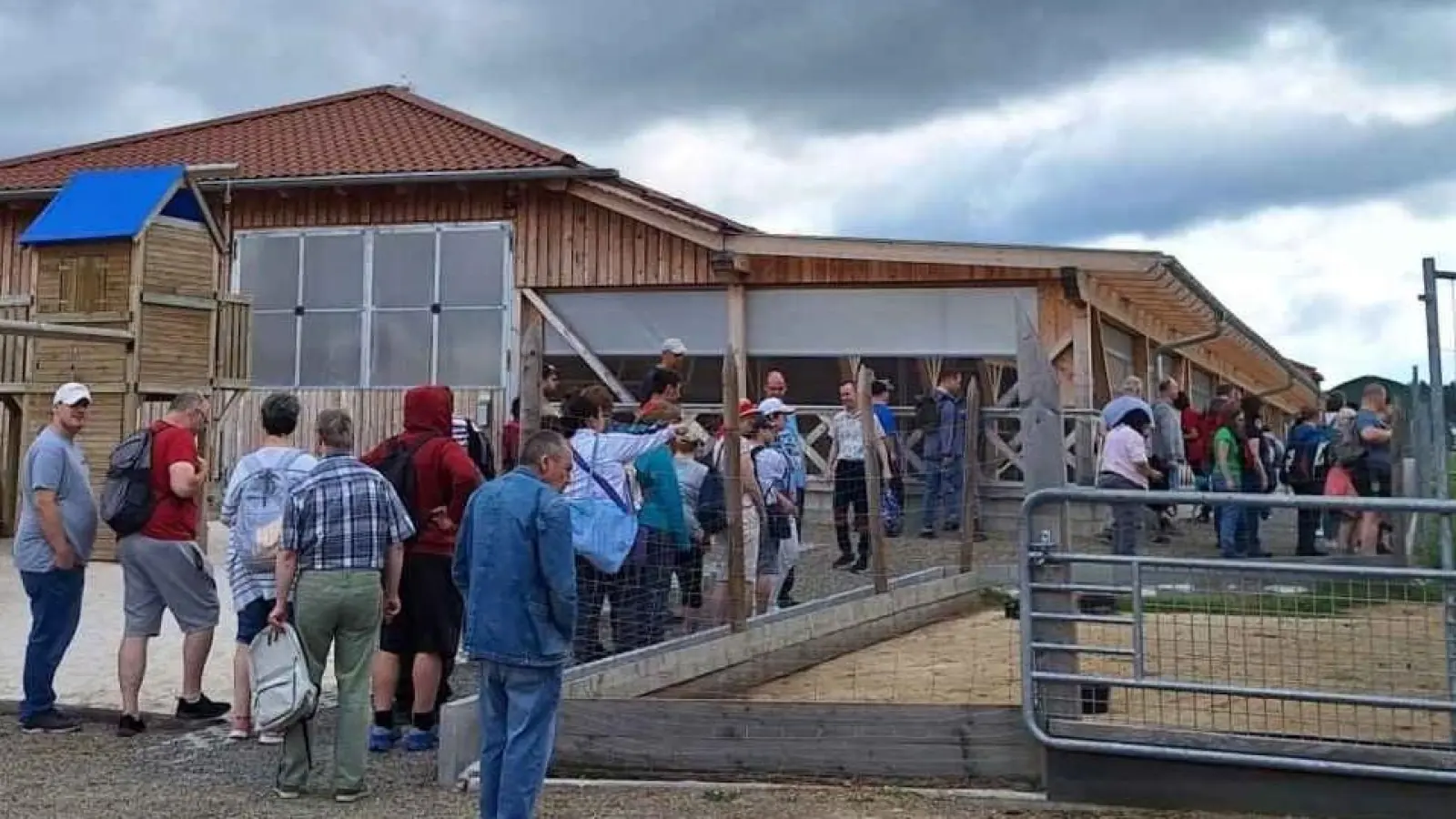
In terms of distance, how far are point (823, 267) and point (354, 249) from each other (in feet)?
20.0

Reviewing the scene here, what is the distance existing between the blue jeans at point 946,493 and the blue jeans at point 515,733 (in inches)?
255

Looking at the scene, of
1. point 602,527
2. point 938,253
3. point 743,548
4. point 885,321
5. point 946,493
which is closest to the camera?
point 602,527

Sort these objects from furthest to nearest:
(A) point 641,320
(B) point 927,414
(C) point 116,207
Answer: (A) point 641,320, (B) point 927,414, (C) point 116,207

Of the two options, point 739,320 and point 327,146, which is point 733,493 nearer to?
point 739,320

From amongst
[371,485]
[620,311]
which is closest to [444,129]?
[620,311]

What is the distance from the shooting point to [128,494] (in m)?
6.71

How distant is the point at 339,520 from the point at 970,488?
6.18 metres

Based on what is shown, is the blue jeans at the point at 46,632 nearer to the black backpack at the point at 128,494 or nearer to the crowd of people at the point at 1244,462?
the black backpack at the point at 128,494

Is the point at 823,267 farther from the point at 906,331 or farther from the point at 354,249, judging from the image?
the point at 354,249

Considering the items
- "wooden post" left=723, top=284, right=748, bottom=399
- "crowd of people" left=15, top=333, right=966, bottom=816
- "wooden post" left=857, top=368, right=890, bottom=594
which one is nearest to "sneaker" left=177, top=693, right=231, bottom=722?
"crowd of people" left=15, top=333, right=966, bottom=816

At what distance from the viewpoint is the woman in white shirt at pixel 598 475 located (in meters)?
6.65

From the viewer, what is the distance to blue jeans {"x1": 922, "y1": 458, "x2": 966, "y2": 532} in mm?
11031

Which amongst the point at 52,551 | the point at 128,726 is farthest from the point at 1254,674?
the point at 52,551

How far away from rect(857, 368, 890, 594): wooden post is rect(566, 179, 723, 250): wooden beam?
6554 millimetres
